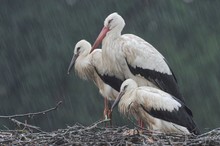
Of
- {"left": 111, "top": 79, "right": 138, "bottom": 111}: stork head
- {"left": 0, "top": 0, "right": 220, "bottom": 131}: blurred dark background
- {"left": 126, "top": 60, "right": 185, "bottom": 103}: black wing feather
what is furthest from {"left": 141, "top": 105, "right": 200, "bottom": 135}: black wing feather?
{"left": 0, "top": 0, "right": 220, "bottom": 131}: blurred dark background

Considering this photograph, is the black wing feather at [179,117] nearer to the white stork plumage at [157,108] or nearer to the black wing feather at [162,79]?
the white stork plumage at [157,108]

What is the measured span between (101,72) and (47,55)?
9.55 metres

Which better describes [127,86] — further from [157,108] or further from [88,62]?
[88,62]

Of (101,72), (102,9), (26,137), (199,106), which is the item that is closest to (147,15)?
(102,9)


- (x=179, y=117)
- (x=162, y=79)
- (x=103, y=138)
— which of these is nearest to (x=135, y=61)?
(x=162, y=79)

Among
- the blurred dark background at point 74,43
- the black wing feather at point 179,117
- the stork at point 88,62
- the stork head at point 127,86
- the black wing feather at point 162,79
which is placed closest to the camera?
A: the black wing feather at point 179,117

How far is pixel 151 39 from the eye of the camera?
1930 cm

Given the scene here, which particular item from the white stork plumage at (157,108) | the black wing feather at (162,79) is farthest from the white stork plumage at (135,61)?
the white stork plumage at (157,108)

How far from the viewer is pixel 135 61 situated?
31.3ft

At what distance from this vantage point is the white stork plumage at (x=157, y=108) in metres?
8.73

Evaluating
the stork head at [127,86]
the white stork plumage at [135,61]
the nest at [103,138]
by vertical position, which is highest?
the white stork plumage at [135,61]

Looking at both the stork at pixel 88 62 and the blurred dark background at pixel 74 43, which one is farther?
the blurred dark background at pixel 74 43

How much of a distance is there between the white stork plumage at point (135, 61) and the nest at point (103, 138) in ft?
5.30

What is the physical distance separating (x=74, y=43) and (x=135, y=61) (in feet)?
33.4
